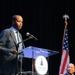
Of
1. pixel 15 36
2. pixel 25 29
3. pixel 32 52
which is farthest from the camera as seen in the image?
pixel 25 29

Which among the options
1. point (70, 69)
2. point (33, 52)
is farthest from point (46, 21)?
point (33, 52)

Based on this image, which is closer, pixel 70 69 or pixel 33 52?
pixel 33 52

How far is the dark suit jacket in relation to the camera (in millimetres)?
5504

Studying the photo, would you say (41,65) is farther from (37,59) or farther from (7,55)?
(7,55)

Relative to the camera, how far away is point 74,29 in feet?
31.9

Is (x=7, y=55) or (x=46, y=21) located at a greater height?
(x=46, y=21)

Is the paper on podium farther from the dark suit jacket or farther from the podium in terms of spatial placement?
the dark suit jacket

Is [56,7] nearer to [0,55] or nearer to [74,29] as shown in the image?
[74,29]

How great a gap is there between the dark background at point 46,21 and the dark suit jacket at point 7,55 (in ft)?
10.9

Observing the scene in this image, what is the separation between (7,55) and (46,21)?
415 centimetres

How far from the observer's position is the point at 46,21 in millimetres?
9516

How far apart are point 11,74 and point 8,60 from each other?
0.79ft

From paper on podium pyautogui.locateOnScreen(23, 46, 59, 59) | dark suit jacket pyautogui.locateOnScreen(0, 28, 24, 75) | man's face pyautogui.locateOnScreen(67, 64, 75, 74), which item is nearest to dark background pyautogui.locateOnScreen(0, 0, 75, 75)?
man's face pyautogui.locateOnScreen(67, 64, 75, 74)

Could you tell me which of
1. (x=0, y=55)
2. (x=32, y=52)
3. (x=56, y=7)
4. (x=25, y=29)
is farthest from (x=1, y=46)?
(x=56, y=7)
